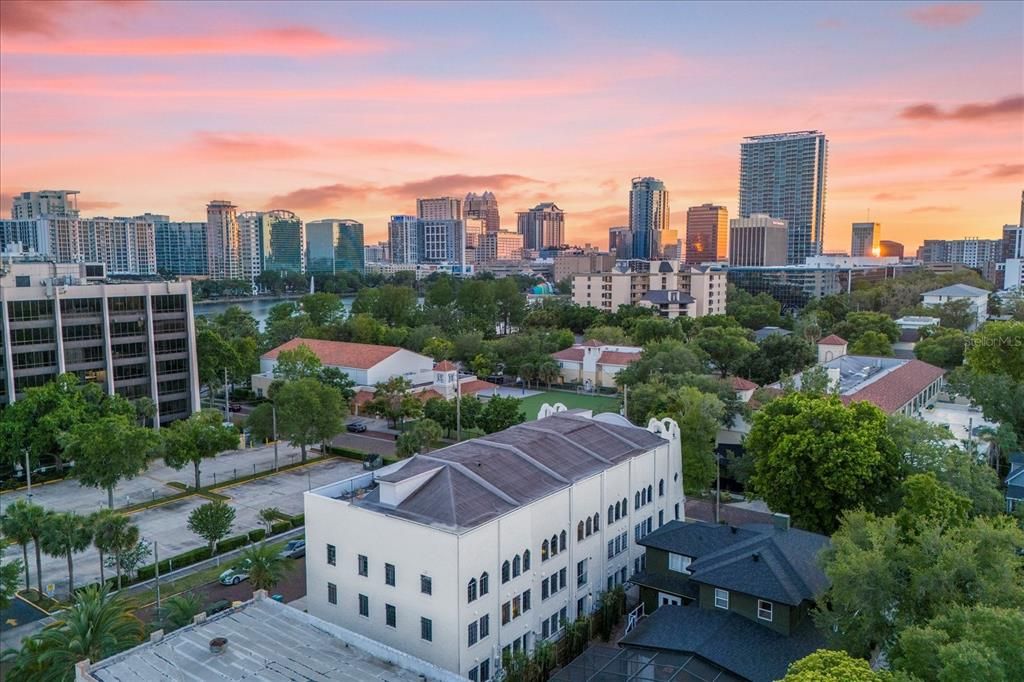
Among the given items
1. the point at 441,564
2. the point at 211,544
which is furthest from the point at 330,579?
the point at 211,544

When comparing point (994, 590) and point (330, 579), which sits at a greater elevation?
point (994, 590)

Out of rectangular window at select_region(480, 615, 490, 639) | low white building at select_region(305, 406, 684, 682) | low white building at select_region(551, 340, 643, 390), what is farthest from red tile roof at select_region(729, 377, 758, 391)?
rectangular window at select_region(480, 615, 490, 639)

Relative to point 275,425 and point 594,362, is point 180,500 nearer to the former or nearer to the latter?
point 275,425

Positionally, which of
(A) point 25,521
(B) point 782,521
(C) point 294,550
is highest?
(B) point 782,521

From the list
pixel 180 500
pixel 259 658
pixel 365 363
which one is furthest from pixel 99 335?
pixel 259 658

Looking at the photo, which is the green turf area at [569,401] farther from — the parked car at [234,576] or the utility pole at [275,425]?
the parked car at [234,576]

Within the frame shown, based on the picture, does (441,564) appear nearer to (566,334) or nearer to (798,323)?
(566,334)

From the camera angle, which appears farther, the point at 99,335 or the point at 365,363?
the point at 365,363
